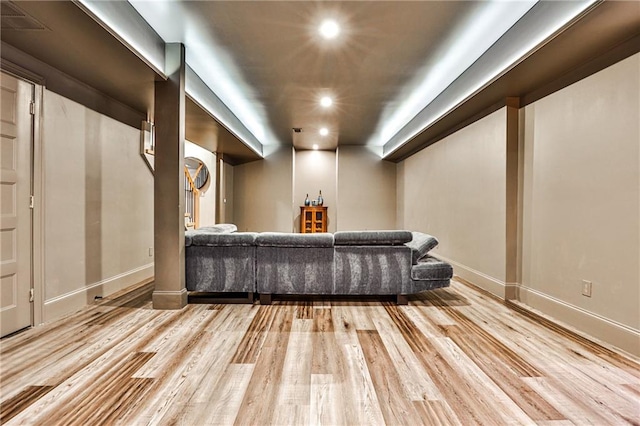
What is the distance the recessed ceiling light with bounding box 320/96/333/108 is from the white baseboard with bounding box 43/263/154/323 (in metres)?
3.62

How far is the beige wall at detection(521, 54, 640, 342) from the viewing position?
2.37 meters

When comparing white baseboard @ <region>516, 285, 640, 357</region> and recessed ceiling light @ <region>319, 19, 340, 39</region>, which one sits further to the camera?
Result: recessed ceiling light @ <region>319, 19, 340, 39</region>

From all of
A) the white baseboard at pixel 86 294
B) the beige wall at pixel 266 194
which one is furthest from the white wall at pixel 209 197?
the white baseboard at pixel 86 294

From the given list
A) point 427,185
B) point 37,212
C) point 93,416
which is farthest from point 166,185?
point 427,185

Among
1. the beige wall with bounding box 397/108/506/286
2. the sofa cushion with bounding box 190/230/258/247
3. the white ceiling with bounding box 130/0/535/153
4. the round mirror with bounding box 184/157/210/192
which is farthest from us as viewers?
the round mirror with bounding box 184/157/210/192

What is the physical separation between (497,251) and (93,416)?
3978 millimetres

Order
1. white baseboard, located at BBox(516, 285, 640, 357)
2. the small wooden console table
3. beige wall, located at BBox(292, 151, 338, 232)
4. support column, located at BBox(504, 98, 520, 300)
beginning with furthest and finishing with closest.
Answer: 1. beige wall, located at BBox(292, 151, 338, 232)
2. the small wooden console table
3. support column, located at BBox(504, 98, 520, 300)
4. white baseboard, located at BBox(516, 285, 640, 357)

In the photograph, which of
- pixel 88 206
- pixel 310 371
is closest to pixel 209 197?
pixel 88 206

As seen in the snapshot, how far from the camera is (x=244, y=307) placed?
11.1ft

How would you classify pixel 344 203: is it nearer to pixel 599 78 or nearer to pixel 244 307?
pixel 244 307

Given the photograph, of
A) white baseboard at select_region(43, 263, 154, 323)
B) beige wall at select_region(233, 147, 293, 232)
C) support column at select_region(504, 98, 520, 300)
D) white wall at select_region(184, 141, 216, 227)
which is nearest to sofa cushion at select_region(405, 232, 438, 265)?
support column at select_region(504, 98, 520, 300)

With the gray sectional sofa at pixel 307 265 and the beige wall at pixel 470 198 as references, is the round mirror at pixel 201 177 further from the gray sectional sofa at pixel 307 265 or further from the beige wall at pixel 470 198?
the beige wall at pixel 470 198

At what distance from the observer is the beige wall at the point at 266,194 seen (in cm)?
859

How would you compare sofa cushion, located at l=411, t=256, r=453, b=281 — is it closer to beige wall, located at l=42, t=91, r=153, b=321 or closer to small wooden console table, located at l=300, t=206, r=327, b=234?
beige wall, located at l=42, t=91, r=153, b=321
